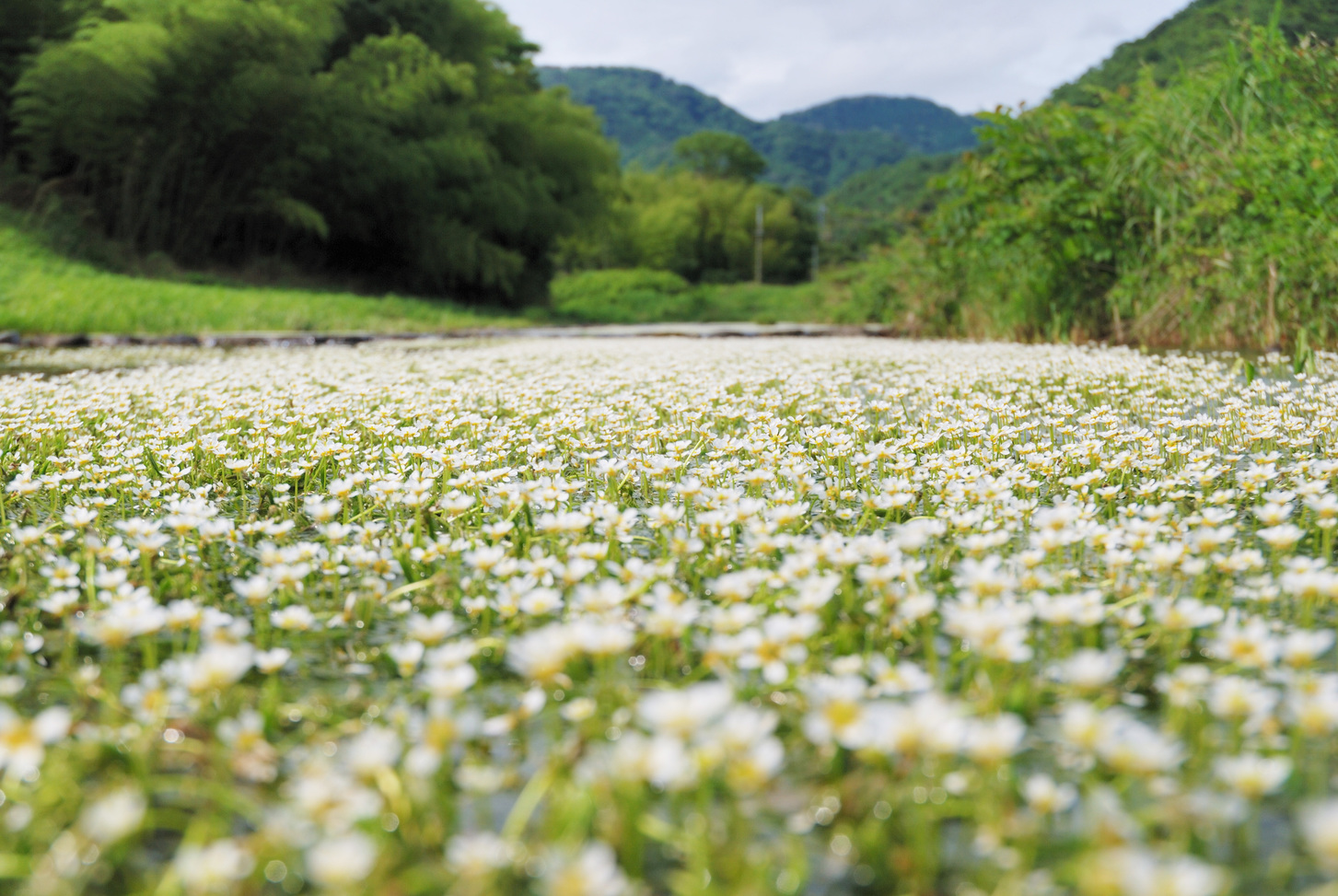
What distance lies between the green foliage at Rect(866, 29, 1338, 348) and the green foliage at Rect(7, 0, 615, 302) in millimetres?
12663

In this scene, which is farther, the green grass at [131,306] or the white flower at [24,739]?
the green grass at [131,306]

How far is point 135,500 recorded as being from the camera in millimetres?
2576

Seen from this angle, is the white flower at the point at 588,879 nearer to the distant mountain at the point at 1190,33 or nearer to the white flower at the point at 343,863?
the white flower at the point at 343,863

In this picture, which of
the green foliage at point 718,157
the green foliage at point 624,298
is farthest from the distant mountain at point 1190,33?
the green foliage at point 718,157

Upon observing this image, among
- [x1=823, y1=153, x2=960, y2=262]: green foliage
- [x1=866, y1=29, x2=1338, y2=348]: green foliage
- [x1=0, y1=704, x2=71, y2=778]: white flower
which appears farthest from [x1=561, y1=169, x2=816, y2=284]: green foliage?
[x1=0, y1=704, x2=71, y2=778]: white flower

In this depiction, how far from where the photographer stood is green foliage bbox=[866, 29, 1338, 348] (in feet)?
19.4

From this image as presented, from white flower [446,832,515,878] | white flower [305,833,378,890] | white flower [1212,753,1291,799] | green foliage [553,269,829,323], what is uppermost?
green foliage [553,269,829,323]

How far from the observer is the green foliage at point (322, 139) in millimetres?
14281

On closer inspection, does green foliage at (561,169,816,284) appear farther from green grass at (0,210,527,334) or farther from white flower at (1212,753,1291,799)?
white flower at (1212,753,1291,799)

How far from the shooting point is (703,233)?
53.4m

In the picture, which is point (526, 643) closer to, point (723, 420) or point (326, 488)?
point (326, 488)

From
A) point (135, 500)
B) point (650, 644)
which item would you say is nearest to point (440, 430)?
point (135, 500)

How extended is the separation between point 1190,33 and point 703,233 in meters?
26.8

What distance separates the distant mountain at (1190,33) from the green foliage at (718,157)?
28465mm
